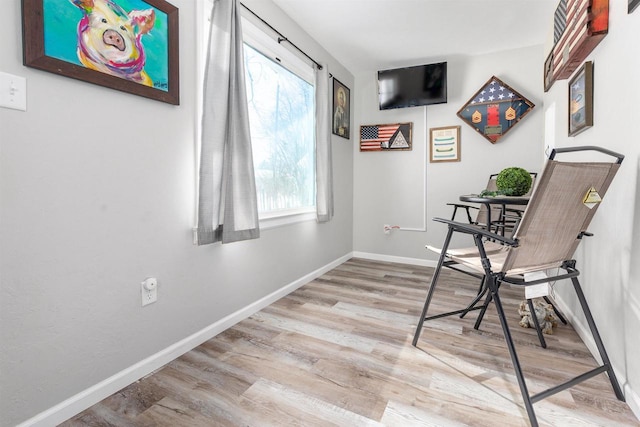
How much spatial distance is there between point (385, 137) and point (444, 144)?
0.70 meters

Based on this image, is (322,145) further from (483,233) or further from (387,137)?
(483,233)

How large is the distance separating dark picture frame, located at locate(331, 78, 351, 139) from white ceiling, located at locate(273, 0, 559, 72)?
13.7 inches

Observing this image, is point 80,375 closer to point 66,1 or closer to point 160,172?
point 160,172

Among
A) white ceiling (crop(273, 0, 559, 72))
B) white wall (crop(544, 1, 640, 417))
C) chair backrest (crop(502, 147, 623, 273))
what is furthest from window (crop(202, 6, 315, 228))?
white wall (crop(544, 1, 640, 417))

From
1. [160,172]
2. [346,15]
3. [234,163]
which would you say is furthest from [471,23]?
[160,172]

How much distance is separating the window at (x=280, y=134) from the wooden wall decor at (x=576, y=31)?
6.41 feet

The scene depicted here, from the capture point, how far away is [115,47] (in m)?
1.40

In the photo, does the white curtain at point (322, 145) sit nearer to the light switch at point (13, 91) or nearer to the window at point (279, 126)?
the window at point (279, 126)

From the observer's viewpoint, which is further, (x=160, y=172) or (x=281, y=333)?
(x=281, y=333)

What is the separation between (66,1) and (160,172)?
0.75 metres

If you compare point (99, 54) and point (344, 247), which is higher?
point (99, 54)

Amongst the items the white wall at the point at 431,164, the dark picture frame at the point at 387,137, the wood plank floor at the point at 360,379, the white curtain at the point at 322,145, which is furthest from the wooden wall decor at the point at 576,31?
the white curtain at the point at 322,145

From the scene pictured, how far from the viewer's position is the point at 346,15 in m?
2.71

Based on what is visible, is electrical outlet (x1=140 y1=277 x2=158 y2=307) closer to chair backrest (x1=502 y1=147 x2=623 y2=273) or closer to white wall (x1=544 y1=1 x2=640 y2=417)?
chair backrest (x1=502 y1=147 x2=623 y2=273)
